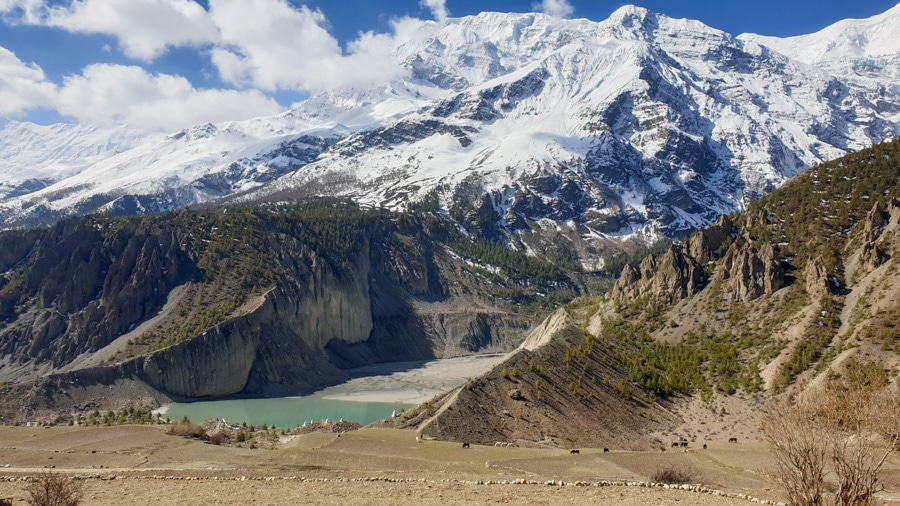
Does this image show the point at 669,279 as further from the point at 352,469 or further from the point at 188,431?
the point at 188,431

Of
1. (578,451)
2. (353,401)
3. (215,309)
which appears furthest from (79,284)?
(578,451)

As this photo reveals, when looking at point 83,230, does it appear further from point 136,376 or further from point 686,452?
point 686,452

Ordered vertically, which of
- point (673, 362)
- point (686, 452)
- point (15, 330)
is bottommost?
point (686, 452)

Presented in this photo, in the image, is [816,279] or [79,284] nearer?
[816,279]

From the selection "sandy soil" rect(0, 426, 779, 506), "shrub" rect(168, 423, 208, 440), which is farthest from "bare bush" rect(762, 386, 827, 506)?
"shrub" rect(168, 423, 208, 440)

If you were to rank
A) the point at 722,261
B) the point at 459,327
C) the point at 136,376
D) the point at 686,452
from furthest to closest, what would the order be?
the point at 459,327 < the point at 136,376 < the point at 722,261 < the point at 686,452

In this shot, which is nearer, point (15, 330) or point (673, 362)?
point (673, 362)

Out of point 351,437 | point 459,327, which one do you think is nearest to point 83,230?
point 459,327

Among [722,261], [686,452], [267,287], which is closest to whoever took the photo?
[686,452]

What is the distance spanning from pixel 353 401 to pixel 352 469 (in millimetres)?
64217

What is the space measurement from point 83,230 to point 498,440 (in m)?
116

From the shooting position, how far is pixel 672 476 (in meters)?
37.3

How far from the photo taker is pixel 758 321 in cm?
6341

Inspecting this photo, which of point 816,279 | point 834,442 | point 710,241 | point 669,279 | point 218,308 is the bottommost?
point 834,442
